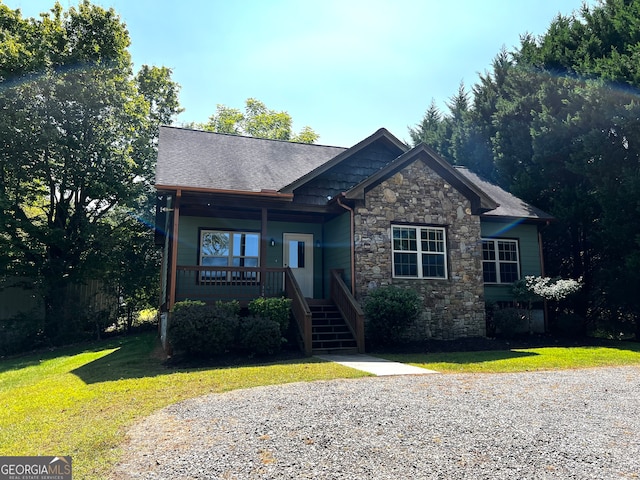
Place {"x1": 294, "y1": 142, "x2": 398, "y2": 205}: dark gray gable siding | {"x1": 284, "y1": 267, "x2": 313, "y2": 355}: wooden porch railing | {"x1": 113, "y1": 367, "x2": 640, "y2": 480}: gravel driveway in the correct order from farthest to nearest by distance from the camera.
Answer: {"x1": 294, "y1": 142, "x2": 398, "y2": 205}: dark gray gable siding
{"x1": 284, "y1": 267, "x2": 313, "y2": 355}: wooden porch railing
{"x1": 113, "y1": 367, "x2": 640, "y2": 480}: gravel driveway

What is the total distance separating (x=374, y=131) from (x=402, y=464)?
11.5m

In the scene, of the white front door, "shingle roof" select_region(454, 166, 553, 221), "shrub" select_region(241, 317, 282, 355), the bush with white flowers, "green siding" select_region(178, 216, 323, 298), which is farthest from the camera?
"shingle roof" select_region(454, 166, 553, 221)

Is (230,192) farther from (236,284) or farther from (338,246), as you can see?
(338,246)

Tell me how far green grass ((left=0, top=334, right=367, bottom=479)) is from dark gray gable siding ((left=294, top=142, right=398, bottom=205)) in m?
5.24

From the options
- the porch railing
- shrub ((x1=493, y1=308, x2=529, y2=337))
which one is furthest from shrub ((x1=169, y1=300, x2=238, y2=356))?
shrub ((x1=493, y1=308, x2=529, y2=337))

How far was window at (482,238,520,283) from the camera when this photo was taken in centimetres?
1530

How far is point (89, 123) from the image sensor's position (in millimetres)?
17969

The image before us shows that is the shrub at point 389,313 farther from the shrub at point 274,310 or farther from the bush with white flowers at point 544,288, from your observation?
the bush with white flowers at point 544,288

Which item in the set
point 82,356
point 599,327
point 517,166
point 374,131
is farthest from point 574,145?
point 82,356

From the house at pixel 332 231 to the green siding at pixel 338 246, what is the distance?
3cm

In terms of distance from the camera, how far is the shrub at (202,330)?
9.49 m

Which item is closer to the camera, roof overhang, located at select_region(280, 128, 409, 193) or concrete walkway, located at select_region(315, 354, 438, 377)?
concrete walkway, located at select_region(315, 354, 438, 377)

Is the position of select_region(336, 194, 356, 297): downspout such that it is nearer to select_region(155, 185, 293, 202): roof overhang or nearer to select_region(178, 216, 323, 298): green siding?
select_region(155, 185, 293, 202): roof overhang

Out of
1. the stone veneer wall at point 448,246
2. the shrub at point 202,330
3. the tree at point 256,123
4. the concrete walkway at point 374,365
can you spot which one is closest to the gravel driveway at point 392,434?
the concrete walkway at point 374,365
